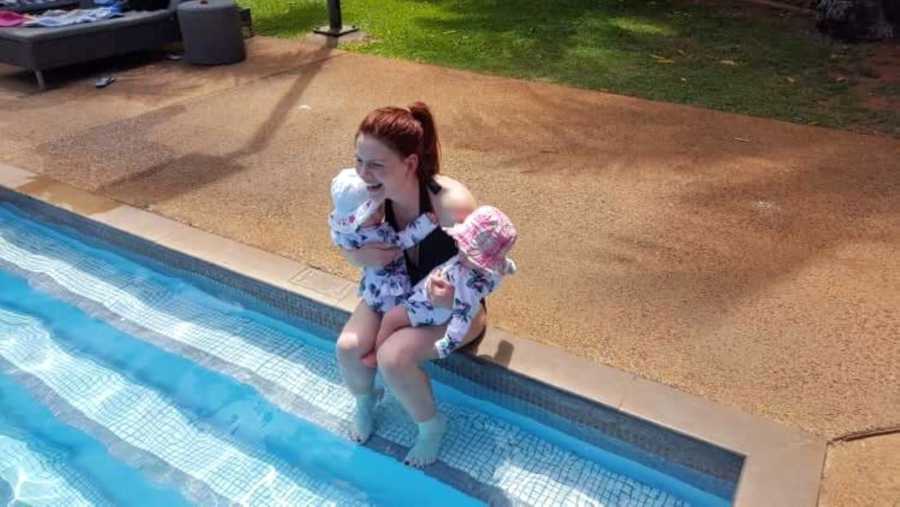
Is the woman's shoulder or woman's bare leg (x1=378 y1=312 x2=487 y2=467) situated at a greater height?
the woman's shoulder

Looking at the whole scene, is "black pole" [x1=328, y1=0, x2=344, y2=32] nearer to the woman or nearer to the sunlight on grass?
the sunlight on grass

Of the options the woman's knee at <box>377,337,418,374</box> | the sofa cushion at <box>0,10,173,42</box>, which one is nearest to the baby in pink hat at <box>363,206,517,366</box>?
the woman's knee at <box>377,337,418,374</box>

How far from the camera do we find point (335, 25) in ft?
29.8

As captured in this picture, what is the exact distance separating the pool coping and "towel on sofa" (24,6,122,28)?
4.56 m

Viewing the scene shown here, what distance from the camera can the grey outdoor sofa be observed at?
24.0ft

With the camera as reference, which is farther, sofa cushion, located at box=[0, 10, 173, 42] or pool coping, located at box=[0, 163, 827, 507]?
sofa cushion, located at box=[0, 10, 173, 42]

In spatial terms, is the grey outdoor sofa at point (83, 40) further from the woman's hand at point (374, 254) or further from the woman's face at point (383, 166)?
the woman's face at point (383, 166)

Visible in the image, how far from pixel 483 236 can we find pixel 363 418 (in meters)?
1.07

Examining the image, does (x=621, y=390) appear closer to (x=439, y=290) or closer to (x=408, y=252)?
(x=439, y=290)

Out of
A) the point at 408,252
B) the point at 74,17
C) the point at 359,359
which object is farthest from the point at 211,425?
the point at 74,17

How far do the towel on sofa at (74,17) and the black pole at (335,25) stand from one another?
2423mm

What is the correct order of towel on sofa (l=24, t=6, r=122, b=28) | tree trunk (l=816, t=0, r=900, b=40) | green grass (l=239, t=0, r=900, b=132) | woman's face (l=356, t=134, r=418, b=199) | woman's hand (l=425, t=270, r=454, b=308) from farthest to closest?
tree trunk (l=816, t=0, r=900, b=40) < towel on sofa (l=24, t=6, r=122, b=28) < green grass (l=239, t=0, r=900, b=132) < woman's hand (l=425, t=270, r=454, b=308) < woman's face (l=356, t=134, r=418, b=199)

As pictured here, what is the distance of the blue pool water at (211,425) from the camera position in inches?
118

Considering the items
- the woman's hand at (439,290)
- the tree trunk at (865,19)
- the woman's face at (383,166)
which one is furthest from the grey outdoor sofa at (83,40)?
the tree trunk at (865,19)
